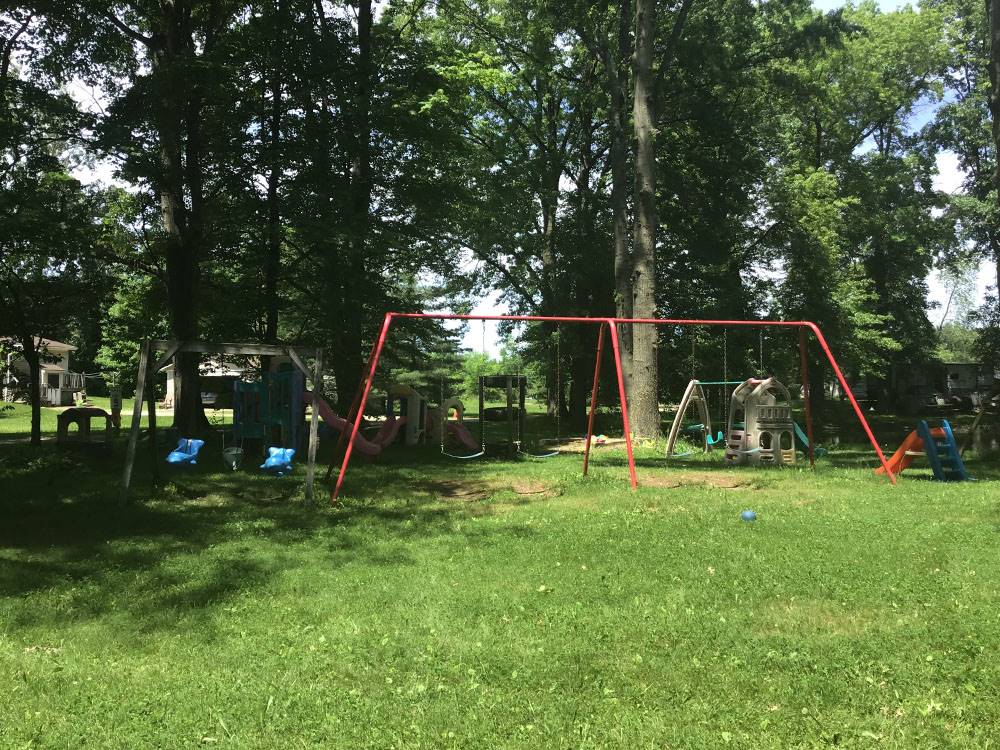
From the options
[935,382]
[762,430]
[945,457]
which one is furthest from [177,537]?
[935,382]

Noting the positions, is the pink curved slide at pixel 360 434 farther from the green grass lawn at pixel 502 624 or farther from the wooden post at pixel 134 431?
the green grass lawn at pixel 502 624

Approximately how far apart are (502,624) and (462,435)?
12.7m

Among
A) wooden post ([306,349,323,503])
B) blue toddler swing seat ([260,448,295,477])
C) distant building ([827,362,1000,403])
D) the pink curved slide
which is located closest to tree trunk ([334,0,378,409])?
the pink curved slide

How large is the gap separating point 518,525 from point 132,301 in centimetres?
2343

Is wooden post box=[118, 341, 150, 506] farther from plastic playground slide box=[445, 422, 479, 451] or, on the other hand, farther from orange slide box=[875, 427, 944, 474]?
orange slide box=[875, 427, 944, 474]

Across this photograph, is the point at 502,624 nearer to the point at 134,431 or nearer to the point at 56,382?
the point at 134,431

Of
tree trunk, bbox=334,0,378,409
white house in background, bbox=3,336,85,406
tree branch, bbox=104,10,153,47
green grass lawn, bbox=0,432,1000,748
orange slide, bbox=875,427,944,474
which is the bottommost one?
green grass lawn, bbox=0,432,1000,748

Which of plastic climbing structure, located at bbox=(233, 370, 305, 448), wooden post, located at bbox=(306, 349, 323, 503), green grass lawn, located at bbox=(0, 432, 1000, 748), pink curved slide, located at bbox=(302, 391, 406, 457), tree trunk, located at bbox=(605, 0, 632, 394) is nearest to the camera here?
green grass lawn, located at bbox=(0, 432, 1000, 748)

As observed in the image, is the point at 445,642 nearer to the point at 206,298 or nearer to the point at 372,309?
the point at 372,309

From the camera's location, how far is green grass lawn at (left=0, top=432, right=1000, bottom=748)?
11.7 ft

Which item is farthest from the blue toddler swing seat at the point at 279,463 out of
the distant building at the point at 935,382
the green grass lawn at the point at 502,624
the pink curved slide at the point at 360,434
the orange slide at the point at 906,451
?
the distant building at the point at 935,382

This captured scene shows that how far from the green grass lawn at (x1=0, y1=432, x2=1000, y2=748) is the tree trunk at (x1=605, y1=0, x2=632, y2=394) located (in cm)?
1060

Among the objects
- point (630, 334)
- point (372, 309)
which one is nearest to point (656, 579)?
point (372, 309)

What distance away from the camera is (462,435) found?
1761 cm
